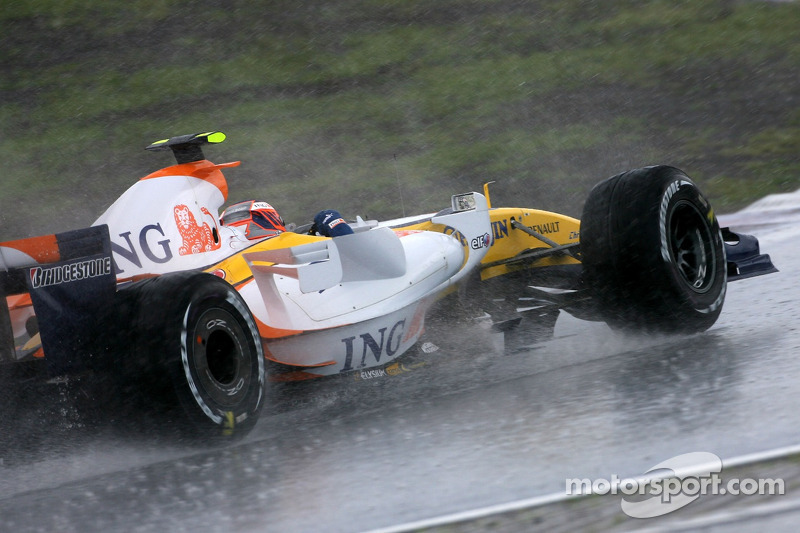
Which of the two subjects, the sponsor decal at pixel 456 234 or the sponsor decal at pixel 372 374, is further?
the sponsor decal at pixel 456 234

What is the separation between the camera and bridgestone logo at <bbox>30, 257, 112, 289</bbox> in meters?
4.01

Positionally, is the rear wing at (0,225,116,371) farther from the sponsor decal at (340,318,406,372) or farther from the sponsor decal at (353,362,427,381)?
the sponsor decal at (353,362,427,381)

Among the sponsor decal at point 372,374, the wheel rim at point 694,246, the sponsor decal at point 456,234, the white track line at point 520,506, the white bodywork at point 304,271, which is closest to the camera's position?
the white track line at point 520,506

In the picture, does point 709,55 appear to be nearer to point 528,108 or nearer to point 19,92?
point 528,108

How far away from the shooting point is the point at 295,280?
5.03m

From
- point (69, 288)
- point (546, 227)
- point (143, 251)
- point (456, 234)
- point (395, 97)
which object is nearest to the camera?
point (69, 288)

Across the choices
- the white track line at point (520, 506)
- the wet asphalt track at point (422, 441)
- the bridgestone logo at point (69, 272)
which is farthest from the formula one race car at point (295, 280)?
the white track line at point (520, 506)

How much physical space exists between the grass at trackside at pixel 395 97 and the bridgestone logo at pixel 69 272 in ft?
28.2

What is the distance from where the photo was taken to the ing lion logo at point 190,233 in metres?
4.90

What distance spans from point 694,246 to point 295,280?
227 cm

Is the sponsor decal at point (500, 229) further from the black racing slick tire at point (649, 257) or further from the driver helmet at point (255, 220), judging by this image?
the driver helmet at point (255, 220)

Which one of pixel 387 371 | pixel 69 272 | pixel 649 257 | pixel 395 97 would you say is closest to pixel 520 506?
pixel 69 272

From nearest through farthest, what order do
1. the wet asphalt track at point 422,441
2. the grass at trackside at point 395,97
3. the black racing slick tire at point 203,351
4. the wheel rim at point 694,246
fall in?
the wet asphalt track at point 422,441, the black racing slick tire at point 203,351, the wheel rim at point 694,246, the grass at trackside at point 395,97

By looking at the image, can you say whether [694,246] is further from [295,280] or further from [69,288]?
[69,288]
